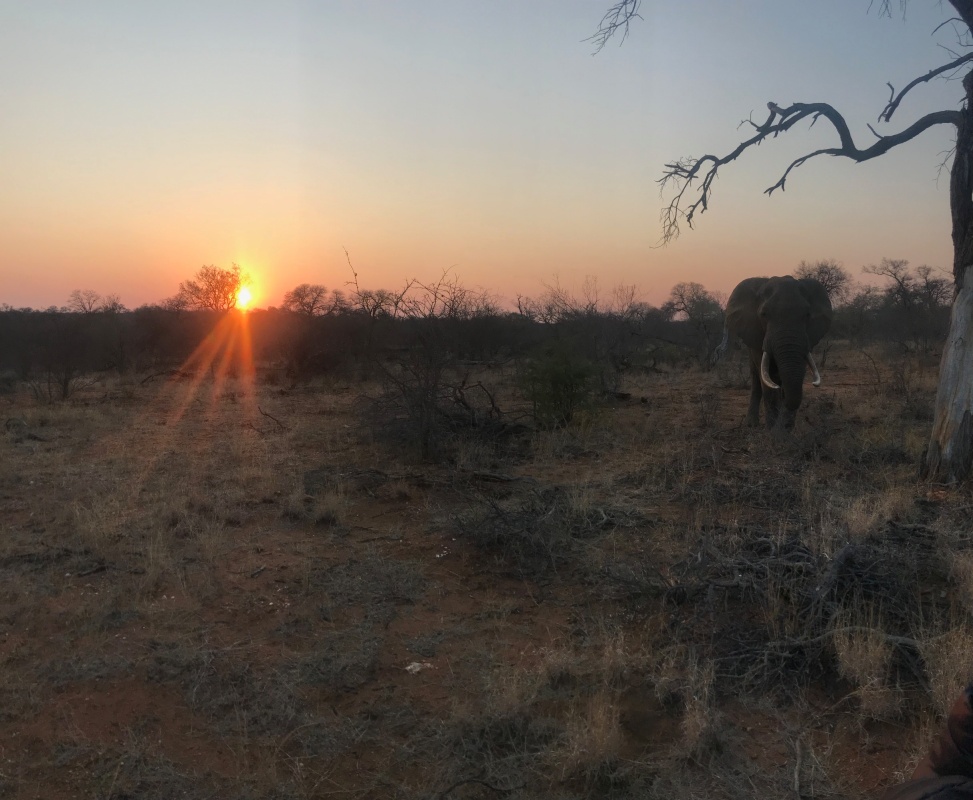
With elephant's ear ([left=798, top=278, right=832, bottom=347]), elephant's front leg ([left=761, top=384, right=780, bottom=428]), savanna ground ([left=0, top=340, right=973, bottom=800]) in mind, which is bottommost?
savanna ground ([left=0, top=340, right=973, bottom=800])

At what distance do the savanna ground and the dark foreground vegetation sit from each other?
0.02 metres

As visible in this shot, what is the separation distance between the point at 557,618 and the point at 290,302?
3345 cm

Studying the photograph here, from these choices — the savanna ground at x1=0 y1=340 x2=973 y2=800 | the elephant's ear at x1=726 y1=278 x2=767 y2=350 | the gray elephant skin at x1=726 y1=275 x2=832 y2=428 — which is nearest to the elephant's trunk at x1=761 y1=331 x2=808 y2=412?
the gray elephant skin at x1=726 y1=275 x2=832 y2=428

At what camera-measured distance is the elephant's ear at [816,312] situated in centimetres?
995

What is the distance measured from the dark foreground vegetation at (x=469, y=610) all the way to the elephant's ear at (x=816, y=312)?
148 centimetres

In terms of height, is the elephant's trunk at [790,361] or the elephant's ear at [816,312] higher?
the elephant's ear at [816,312]

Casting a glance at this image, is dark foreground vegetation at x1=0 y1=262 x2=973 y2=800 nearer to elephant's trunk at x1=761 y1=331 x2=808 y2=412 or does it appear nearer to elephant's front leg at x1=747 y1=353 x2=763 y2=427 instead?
elephant's trunk at x1=761 y1=331 x2=808 y2=412

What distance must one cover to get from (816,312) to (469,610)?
767 cm

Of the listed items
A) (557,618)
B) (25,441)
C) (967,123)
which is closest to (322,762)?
(557,618)

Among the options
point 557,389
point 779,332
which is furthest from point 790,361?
point 557,389

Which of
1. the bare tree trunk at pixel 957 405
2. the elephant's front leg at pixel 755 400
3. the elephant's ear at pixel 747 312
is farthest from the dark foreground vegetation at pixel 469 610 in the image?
the elephant's ear at pixel 747 312

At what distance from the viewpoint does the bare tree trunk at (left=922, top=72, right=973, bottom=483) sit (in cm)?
625

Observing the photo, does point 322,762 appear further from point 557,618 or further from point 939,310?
point 939,310

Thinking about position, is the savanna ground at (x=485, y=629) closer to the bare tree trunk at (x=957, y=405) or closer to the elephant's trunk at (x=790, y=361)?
the bare tree trunk at (x=957, y=405)
